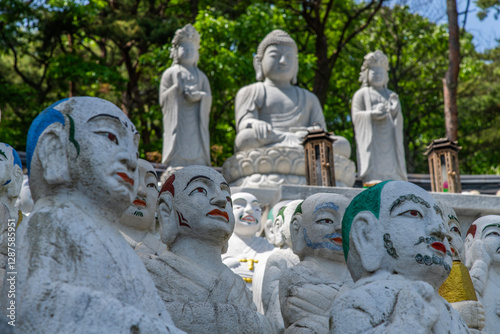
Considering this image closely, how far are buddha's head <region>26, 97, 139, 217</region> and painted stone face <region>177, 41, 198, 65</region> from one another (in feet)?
28.4

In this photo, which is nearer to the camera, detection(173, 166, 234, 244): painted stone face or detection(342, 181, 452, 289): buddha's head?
detection(342, 181, 452, 289): buddha's head

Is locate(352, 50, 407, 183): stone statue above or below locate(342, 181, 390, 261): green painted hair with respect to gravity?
above

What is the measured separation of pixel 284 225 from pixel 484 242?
65.0 inches

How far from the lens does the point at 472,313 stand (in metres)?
5.41

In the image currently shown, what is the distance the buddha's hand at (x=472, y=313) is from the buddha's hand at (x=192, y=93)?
763 cm

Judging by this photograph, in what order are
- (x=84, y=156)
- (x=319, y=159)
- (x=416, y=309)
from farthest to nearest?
1. (x=319, y=159)
2. (x=416, y=309)
3. (x=84, y=156)

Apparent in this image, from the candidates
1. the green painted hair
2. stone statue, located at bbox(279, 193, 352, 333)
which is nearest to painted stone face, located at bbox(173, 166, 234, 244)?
stone statue, located at bbox(279, 193, 352, 333)

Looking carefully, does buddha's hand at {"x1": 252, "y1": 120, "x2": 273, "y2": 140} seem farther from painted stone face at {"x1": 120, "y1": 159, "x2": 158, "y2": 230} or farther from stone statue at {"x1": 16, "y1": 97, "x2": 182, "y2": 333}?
stone statue at {"x1": 16, "y1": 97, "x2": 182, "y2": 333}

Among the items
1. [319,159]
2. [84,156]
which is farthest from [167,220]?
[319,159]

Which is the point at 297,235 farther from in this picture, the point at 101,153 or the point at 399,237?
the point at 101,153

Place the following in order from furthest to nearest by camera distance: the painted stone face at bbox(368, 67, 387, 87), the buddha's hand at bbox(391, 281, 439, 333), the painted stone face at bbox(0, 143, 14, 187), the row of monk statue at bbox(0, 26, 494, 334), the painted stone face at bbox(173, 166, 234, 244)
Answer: the painted stone face at bbox(368, 67, 387, 87), the painted stone face at bbox(0, 143, 14, 187), the painted stone face at bbox(173, 166, 234, 244), the buddha's hand at bbox(391, 281, 439, 333), the row of monk statue at bbox(0, 26, 494, 334)

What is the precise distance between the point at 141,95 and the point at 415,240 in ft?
48.5

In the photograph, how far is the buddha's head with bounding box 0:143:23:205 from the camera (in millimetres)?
6043

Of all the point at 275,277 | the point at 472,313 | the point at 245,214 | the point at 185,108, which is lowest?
the point at 472,313
